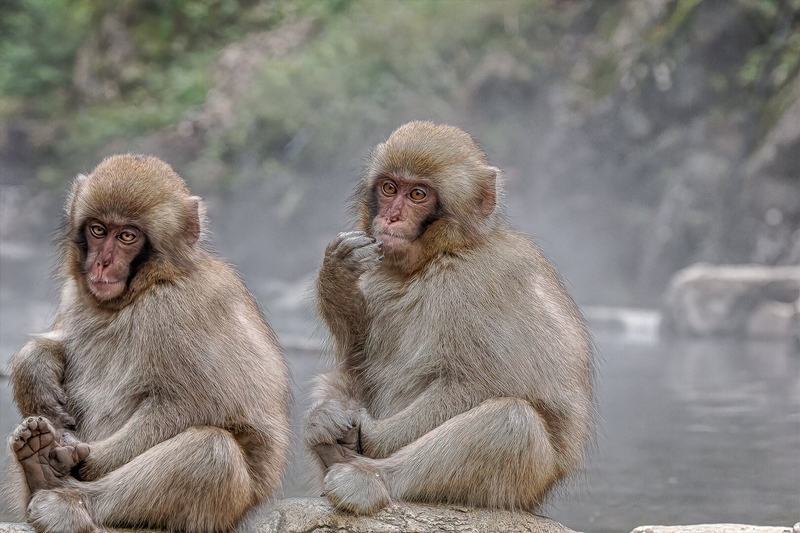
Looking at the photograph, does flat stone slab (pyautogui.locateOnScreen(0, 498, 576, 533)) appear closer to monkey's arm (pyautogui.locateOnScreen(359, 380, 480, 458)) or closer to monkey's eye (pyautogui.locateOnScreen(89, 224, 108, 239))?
monkey's arm (pyautogui.locateOnScreen(359, 380, 480, 458))

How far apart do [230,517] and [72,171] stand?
18.9 meters

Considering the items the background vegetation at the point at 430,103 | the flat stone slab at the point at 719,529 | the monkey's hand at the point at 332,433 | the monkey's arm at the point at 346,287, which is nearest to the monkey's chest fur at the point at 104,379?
the monkey's hand at the point at 332,433

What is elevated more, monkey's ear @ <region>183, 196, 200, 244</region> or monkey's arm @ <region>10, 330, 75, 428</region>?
monkey's ear @ <region>183, 196, 200, 244</region>

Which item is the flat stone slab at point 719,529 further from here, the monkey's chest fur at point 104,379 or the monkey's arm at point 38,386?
the monkey's arm at point 38,386

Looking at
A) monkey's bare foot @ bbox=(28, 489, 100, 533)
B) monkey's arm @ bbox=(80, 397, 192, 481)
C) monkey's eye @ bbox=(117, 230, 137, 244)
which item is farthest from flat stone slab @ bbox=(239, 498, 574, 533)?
monkey's eye @ bbox=(117, 230, 137, 244)

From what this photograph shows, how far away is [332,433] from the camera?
3.78 meters

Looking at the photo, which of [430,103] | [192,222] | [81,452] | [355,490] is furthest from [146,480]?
[430,103]

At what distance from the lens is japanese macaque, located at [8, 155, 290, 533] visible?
3.50 m

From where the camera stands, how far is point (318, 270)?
13.1 feet

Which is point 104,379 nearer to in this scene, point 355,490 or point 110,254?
point 110,254

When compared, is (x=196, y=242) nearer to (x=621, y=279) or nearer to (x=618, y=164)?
(x=621, y=279)

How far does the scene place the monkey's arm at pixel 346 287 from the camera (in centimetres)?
380

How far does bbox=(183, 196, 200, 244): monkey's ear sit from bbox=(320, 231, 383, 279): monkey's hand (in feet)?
1.76

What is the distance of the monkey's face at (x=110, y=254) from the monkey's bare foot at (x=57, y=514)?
0.75 metres
